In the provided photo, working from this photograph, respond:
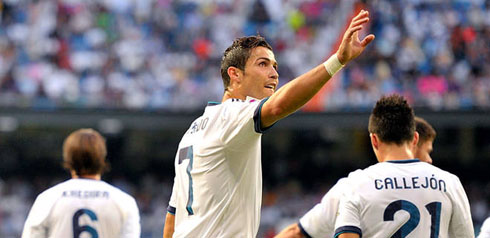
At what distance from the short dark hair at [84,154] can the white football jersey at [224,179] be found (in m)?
1.49

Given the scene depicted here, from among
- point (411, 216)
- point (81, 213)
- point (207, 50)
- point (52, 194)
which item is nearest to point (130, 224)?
point (81, 213)

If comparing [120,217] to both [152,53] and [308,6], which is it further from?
[308,6]

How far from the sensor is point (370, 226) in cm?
411

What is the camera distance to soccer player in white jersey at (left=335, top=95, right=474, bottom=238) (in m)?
4.10

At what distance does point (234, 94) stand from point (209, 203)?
2.19 ft

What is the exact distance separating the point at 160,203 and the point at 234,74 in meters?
14.5

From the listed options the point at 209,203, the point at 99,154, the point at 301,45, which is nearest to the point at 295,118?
the point at 301,45

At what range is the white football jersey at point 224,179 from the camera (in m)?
4.16

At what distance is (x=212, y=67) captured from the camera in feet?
59.4

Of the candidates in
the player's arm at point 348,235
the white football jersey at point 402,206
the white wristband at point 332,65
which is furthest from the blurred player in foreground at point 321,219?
the white wristband at point 332,65

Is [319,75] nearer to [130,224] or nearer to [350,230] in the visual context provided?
[350,230]

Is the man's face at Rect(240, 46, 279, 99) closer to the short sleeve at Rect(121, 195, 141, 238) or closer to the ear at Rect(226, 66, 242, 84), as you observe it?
the ear at Rect(226, 66, 242, 84)

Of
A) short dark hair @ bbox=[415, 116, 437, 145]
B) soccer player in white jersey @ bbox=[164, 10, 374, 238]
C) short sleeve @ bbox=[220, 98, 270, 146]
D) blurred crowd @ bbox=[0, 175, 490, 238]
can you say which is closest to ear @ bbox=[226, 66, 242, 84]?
soccer player in white jersey @ bbox=[164, 10, 374, 238]

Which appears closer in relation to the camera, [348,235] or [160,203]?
[348,235]
